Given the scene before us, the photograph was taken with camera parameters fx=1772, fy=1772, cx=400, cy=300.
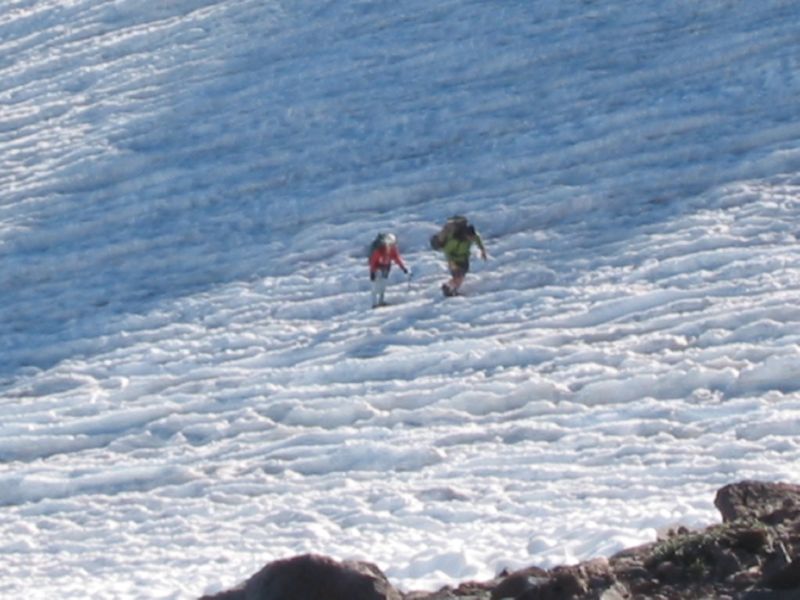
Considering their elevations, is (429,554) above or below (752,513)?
below

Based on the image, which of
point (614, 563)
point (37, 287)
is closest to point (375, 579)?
point (614, 563)

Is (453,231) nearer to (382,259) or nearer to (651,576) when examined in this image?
(382,259)

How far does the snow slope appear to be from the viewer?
13.0m

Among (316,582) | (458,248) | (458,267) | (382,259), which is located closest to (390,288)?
(382,259)

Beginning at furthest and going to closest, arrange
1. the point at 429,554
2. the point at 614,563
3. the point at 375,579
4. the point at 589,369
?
1. the point at 589,369
2. the point at 429,554
3. the point at 614,563
4. the point at 375,579

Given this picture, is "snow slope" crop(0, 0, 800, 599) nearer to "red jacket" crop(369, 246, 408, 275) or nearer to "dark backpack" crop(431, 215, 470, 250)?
"red jacket" crop(369, 246, 408, 275)

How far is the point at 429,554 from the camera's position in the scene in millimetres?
10891

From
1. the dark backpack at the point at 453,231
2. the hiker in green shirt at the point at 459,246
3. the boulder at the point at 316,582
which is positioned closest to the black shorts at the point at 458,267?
the hiker in green shirt at the point at 459,246

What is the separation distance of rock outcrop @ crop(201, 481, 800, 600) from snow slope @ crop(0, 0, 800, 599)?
7.27 feet

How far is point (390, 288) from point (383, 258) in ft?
3.97

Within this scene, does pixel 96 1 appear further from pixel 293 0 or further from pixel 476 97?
pixel 476 97

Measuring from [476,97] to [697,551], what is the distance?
16.5m

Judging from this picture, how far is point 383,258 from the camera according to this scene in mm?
17781

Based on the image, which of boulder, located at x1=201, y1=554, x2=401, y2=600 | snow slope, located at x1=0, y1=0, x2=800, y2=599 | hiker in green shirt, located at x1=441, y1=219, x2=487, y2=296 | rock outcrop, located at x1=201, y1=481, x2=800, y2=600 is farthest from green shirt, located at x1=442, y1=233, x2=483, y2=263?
boulder, located at x1=201, y1=554, x2=401, y2=600
